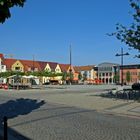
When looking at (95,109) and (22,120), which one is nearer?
(22,120)

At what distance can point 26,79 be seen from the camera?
77.1 meters

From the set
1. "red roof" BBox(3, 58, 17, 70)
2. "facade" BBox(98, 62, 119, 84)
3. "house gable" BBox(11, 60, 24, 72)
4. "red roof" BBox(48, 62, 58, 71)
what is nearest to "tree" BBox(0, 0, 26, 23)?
"red roof" BBox(3, 58, 17, 70)

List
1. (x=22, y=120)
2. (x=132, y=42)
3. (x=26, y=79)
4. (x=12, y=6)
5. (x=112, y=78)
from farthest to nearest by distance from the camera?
1. (x=112, y=78)
2. (x=26, y=79)
3. (x=132, y=42)
4. (x=22, y=120)
5. (x=12, y=6)

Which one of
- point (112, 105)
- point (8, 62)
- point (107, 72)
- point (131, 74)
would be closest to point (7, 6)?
point (112, 105)

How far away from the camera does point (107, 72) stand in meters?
176

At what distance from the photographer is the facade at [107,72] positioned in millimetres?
173250

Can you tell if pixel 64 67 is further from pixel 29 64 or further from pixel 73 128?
pixel 73 128

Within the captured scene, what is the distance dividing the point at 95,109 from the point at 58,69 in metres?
134

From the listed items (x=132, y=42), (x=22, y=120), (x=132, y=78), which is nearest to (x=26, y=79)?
(x=132, y=42)

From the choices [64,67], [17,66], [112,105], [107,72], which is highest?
[64,67]

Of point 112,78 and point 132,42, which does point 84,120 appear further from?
point 112,78

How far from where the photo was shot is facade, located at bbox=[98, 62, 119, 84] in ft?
568

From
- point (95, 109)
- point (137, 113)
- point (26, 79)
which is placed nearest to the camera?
point (137, 113)

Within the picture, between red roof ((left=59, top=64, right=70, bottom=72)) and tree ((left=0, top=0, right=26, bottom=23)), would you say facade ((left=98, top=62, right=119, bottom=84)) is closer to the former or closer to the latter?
red roof ((left=59, top=64, right=70, bottom=72))
